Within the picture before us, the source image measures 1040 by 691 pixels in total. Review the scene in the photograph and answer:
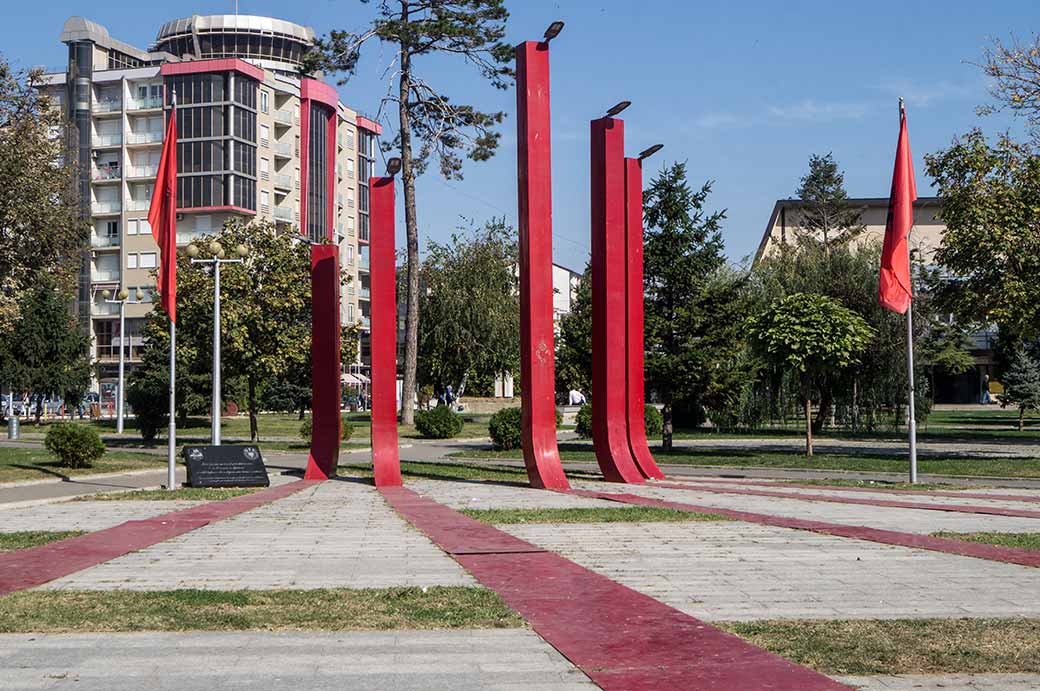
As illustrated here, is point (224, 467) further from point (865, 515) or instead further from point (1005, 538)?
point (1005, 538)

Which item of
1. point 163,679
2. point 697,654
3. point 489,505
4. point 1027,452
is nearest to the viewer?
point 163,679

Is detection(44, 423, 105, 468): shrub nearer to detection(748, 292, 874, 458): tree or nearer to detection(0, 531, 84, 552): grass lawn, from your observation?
detection(0, 531, 84, 552): grass lawn

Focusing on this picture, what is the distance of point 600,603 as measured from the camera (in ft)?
25.9

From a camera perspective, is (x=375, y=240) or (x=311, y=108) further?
(x=311, y=108)

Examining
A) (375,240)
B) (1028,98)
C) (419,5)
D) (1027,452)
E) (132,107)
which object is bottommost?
(1027,452)

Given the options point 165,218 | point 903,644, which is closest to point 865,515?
point 903,644

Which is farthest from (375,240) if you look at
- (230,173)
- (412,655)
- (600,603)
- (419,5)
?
(230,173)

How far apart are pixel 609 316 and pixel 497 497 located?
Result: 4.70 meters

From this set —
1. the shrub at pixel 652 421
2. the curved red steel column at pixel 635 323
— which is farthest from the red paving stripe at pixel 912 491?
the shrub at pixel 652 421

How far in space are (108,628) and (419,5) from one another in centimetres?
3979

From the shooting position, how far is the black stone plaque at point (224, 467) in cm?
2023

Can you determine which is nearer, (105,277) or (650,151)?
(650,151)

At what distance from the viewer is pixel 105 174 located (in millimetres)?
87688

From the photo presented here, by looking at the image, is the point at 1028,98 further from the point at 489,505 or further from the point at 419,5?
the point at 419,5
